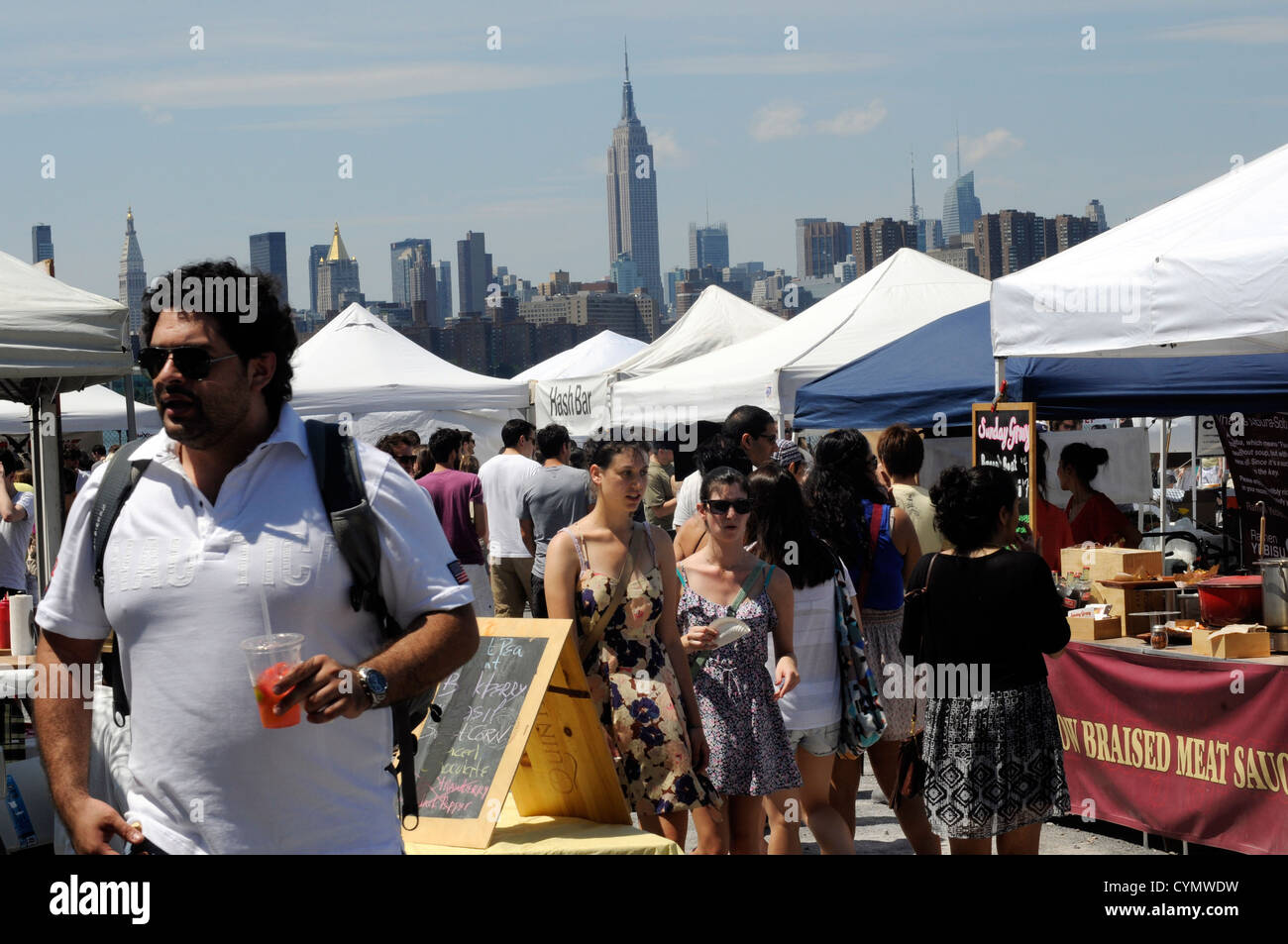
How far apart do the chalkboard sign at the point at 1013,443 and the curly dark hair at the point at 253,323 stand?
199 inches

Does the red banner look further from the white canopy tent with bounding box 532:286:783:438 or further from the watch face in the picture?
the white canopy tent with bounding box 532:286:783:438

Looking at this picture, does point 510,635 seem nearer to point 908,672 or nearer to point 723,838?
point 723,838

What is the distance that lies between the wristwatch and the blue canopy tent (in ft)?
22.7

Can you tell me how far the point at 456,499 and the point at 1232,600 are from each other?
614 centimetres

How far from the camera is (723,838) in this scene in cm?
504

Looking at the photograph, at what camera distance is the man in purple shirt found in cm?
1073

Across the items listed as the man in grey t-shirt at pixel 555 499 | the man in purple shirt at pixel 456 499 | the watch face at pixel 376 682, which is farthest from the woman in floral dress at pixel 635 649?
the man in purple shirt at pixel 456 499

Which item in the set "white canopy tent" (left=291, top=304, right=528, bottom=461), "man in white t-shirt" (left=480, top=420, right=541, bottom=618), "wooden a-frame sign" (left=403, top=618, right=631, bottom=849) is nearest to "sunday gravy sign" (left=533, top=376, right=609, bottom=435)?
"white canopy tent" (left=291, top=304, right=528, bottom=461)

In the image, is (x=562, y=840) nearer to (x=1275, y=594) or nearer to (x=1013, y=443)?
(x=1275, y=594)

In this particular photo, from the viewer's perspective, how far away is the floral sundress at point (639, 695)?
477 cm

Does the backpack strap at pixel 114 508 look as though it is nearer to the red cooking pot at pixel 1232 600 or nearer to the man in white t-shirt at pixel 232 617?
the man in white t-shirt at pixel 232 617

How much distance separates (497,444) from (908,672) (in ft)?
56.3
